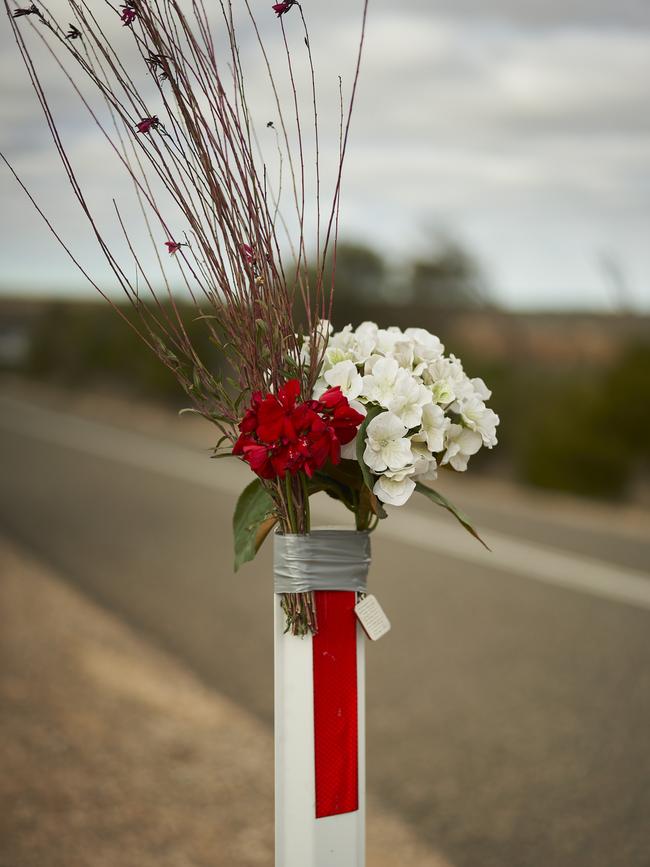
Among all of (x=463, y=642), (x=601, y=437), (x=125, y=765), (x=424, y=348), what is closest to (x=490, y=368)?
(x=601, y=437)

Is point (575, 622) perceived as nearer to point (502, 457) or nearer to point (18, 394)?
point (502, 457)

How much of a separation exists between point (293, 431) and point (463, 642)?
3.91m

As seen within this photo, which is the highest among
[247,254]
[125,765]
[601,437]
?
[247,254]

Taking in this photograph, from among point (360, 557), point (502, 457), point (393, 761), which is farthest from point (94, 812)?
point (502, 457)

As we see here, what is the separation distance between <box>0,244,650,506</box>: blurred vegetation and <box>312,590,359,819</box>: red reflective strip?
8915mm

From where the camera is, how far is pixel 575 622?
5848mm

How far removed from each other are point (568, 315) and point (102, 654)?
81.5 ft

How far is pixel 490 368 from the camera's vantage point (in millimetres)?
13773

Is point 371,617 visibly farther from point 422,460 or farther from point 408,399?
point 408,399

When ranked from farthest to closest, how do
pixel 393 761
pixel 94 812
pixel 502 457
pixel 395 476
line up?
1. pixel 502 457
2. pixel 393 761
3. pixel 94 812
4. pixel 395 476

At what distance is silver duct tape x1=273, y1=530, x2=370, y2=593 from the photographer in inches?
83.0

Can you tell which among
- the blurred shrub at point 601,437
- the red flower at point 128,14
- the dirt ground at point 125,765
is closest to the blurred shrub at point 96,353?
the blurred shrub at point 601,437

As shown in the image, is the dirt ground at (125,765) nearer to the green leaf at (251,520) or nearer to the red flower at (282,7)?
the green leaf at (251,520)

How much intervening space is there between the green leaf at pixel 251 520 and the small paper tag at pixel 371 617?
25 cm
